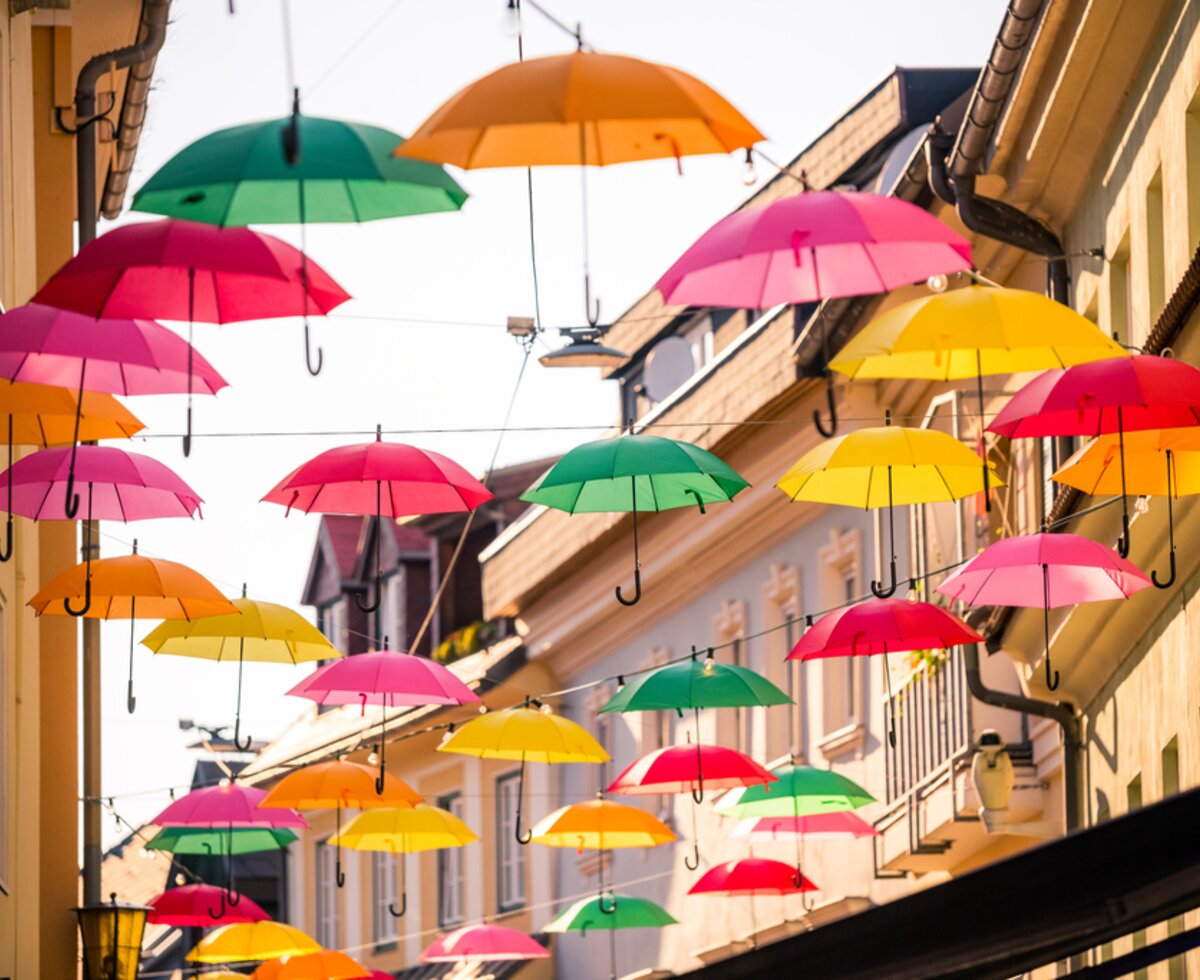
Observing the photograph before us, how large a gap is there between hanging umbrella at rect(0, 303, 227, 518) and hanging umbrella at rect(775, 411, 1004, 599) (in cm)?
332

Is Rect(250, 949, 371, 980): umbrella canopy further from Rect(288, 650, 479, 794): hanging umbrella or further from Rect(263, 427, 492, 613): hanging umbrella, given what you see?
Rect(263, 427, 492, 613): hanging umbrella

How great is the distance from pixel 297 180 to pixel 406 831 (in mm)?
12384

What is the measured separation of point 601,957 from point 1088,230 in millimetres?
16814

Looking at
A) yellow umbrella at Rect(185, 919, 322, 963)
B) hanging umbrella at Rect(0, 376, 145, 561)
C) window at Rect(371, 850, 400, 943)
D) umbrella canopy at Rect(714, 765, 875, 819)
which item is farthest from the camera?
window at Rect(371, 850, 400, 943)

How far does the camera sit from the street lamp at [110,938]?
65.8 feet

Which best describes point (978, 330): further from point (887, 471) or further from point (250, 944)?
point (250, 944)

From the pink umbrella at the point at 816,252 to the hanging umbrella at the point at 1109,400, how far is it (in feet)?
5.23

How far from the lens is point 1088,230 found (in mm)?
17688

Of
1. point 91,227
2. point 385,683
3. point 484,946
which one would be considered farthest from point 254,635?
point 484,946

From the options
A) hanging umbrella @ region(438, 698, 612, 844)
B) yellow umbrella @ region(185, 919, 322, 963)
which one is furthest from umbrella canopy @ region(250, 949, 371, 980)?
hanging umbrella @ region(438, 698, 612, 844)

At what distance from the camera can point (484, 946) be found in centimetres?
2550

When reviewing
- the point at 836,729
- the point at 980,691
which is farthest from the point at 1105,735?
the point at 836,729

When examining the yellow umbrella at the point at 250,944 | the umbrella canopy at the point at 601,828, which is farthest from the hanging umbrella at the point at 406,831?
the yellow umbrella at the point at 250,944

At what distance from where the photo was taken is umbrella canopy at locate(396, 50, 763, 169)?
327 inches
